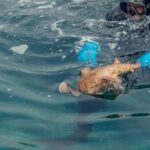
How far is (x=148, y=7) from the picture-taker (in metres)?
6.10

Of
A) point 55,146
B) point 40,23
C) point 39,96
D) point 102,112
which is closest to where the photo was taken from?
point 55,146

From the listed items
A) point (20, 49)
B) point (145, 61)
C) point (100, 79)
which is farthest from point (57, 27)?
point (100, 79)

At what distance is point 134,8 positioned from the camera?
6094 millimetres

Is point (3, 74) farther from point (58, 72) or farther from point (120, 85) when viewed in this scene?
point (120, 85)

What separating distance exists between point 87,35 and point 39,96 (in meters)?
1.76

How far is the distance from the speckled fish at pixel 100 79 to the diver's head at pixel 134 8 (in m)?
1.41

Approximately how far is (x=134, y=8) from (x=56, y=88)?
1630 millimetres

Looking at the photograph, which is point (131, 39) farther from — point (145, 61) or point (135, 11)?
point (145, 61)

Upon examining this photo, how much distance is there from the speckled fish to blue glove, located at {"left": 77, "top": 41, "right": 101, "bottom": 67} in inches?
26.4

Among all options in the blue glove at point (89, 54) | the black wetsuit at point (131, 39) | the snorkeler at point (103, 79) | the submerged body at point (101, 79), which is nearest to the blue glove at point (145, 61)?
the snorkeler at point (103, 79)

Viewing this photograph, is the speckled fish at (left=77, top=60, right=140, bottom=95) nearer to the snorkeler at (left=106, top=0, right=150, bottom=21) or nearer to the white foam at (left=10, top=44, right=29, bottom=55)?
the snorkeler at (left=106, top=0, right=150, bottom=21)

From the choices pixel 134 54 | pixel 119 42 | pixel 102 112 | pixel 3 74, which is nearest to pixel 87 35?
pixel 119 42

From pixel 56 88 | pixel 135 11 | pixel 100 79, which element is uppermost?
pixel 135 11

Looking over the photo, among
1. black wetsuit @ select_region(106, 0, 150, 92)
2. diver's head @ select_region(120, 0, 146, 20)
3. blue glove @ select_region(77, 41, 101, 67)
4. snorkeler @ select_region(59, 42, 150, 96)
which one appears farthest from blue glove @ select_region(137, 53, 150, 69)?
diver's head @ select_region(120, 0, 146, 20)
